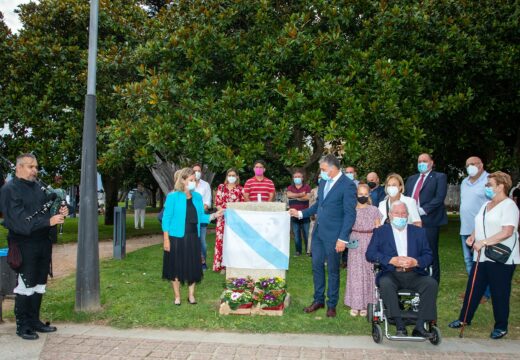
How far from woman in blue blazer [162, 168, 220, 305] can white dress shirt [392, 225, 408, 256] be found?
2.94 meters

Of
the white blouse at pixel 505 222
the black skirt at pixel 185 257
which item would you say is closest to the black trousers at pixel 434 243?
the white blouse at pixel 505 222

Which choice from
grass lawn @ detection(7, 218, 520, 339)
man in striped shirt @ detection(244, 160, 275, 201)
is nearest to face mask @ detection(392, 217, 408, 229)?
grass lawn @ detection(7, 218, 520, 339)

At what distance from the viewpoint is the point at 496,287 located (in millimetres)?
6492

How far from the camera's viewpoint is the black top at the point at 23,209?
19.8 feet

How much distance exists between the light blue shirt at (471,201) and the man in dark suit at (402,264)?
6.98 ft

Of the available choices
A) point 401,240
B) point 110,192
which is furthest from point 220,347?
point 110,192

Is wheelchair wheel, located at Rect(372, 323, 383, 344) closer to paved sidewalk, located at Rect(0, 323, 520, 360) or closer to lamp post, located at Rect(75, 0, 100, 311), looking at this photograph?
paved sidewalk, located at Rect(0, 323, 520, 360)

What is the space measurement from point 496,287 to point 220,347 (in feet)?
11.4

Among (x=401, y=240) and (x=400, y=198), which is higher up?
(x=400, y=198)

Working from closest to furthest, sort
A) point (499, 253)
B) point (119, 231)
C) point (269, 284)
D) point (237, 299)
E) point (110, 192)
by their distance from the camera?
point (499, 253), point (237, 299), point (269, 284), point (119, 231), point (110, 192)

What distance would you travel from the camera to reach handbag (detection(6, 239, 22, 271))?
20.1ft

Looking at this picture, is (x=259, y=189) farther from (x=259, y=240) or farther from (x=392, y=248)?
(x=392, y=248)

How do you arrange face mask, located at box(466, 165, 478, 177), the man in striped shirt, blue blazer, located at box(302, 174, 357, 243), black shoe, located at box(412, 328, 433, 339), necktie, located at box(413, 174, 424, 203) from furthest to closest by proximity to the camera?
the man in striped shirt → necktie, located at box(413, 174, 424, 203) → face mask, located at box(466, 165, 478, 177) → blue blazer, located at box(302, 174, 357, 243) → black shoe, located at box(412, 328, 433, 339)

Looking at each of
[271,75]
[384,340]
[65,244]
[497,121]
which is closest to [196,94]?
[271,75]
